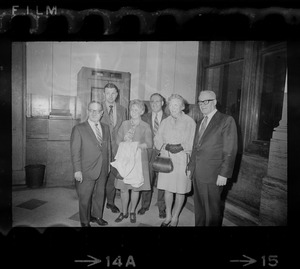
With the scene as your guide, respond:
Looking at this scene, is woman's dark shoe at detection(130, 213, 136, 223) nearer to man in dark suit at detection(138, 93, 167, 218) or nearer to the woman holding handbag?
man in dark suit at detection(138, 93, 167, 218)

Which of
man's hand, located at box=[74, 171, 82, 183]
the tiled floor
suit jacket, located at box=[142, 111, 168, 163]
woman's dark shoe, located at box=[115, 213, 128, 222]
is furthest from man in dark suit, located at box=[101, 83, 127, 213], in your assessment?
the tiled floor

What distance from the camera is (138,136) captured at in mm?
2932

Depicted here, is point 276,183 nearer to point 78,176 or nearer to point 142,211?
point 142,211

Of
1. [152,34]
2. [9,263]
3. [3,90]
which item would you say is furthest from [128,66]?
[9,263]

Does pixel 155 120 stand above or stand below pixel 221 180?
above

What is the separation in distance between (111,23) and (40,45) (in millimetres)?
1070

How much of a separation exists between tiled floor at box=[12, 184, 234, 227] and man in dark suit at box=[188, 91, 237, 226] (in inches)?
16.8

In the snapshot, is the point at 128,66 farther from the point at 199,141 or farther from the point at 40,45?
the point at 199,141

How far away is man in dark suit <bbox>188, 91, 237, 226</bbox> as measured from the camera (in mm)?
2670

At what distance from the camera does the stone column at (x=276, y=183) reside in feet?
9.14

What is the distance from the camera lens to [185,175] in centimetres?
290

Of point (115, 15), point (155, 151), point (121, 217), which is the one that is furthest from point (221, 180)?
point (115, 15)

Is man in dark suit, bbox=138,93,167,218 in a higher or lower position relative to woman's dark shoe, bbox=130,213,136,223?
higher

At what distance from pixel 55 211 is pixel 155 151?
1.61m
